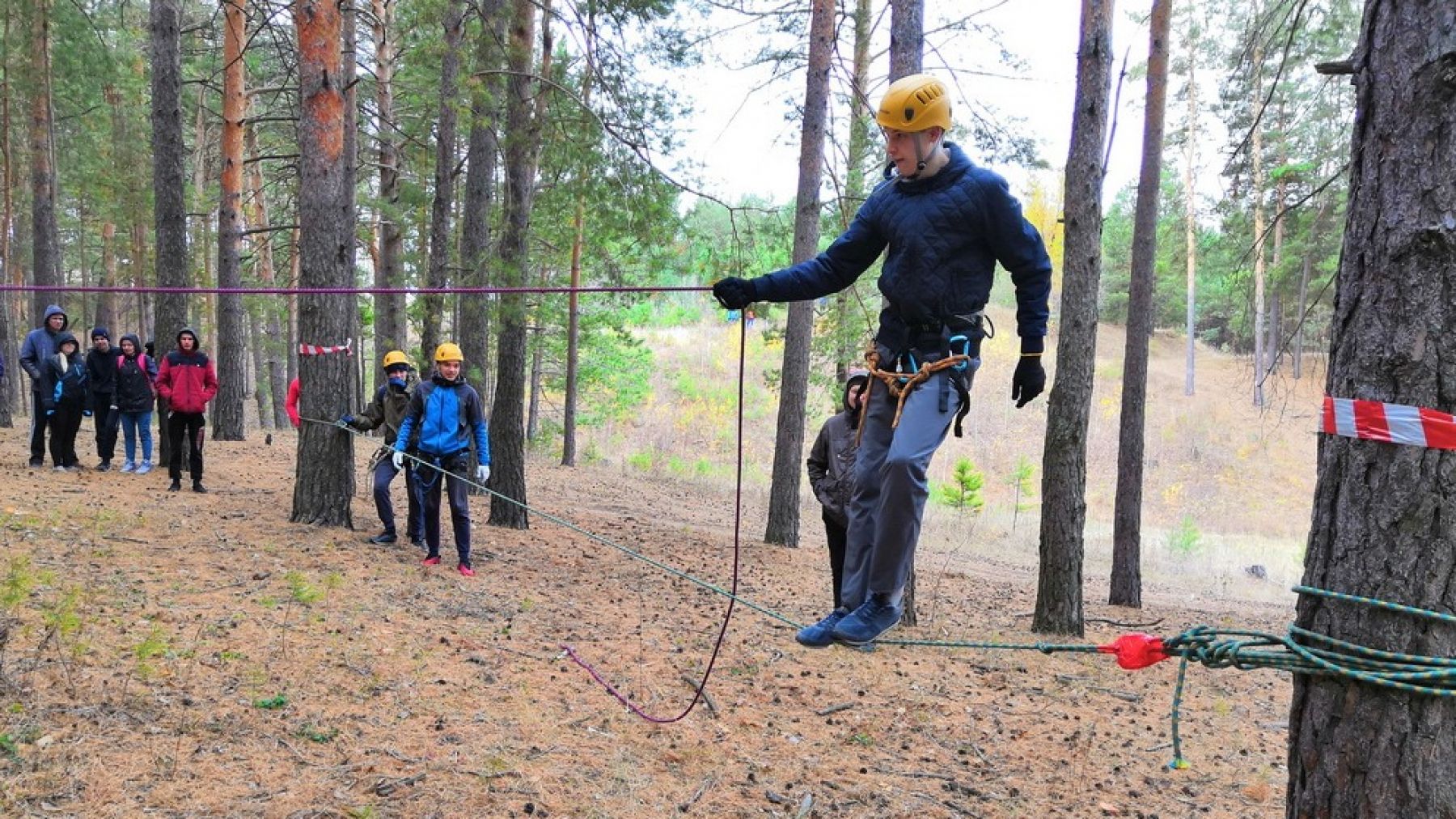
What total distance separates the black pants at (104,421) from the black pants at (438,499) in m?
4.91

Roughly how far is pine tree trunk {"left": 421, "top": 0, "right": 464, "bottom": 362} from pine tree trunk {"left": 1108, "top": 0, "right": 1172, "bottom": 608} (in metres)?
8.83

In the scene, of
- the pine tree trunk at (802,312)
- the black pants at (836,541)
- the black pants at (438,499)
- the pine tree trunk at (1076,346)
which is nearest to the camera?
the black pants at (836,541)

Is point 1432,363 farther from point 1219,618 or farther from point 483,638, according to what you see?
point 1219,618

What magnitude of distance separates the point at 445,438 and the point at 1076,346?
18.8ft

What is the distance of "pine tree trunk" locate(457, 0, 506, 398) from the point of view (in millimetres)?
9867

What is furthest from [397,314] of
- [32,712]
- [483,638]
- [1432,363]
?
[1432,363]

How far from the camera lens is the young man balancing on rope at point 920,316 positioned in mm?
3455

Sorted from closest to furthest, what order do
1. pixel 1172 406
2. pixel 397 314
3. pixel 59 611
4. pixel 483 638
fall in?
pixel 59 611 → pixel 483 638 → pixel 397 314 → pixel 1172 406

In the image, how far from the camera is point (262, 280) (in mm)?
22219

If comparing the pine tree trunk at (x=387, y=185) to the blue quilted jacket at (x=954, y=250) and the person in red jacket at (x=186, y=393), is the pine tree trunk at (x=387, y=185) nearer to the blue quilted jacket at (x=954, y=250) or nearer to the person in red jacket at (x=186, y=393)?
the person in red jacket at (x=186, y=393)

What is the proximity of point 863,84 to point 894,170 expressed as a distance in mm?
10021

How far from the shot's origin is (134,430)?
10.9 m

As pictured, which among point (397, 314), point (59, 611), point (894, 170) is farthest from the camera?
point (397, 314)

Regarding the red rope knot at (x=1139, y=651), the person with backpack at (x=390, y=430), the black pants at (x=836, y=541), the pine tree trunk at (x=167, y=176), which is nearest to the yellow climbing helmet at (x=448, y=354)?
the person with backpack at (x=390, y=430)
